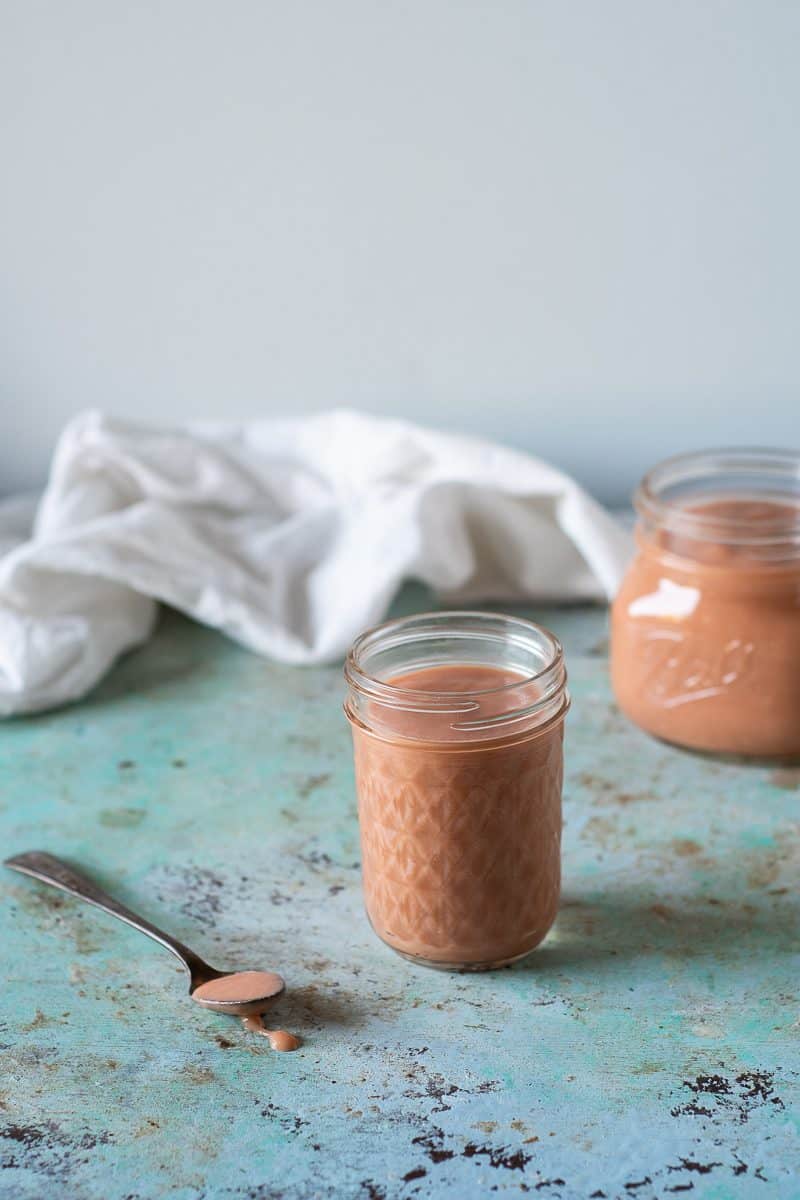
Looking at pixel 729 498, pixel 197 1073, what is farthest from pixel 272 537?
pixel 197 1073

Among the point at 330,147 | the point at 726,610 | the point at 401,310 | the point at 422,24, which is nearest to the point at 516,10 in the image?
the point at 422,24

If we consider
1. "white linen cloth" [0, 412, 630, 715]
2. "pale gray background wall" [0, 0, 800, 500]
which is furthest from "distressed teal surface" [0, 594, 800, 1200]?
"pale gray background wall" [0, 0, 800, 500]

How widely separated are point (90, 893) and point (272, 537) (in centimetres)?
67

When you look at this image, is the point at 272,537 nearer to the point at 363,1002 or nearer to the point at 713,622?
the point at 713,622

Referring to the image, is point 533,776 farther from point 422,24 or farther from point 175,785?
point 422,24

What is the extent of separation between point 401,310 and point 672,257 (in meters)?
0.37

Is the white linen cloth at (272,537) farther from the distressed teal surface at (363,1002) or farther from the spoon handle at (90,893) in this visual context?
the spoon handle at (90,893)

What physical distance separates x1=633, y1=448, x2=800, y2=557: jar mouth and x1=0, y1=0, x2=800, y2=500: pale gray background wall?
44 centimetres

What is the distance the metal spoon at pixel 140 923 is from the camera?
0.92 meters

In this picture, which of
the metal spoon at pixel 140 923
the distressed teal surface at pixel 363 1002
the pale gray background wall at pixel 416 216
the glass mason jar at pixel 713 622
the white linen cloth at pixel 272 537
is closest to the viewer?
the distressed teal surface at pixel 363 1002

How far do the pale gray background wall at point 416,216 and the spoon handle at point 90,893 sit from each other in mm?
901

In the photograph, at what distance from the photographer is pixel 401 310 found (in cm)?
177

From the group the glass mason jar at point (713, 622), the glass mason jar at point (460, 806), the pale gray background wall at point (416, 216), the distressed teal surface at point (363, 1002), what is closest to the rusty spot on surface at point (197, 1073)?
the distressed teal surface at point (363, 1002)

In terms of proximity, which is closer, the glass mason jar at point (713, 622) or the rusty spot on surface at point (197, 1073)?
the rusty spot on surface at point (197, 1073)
